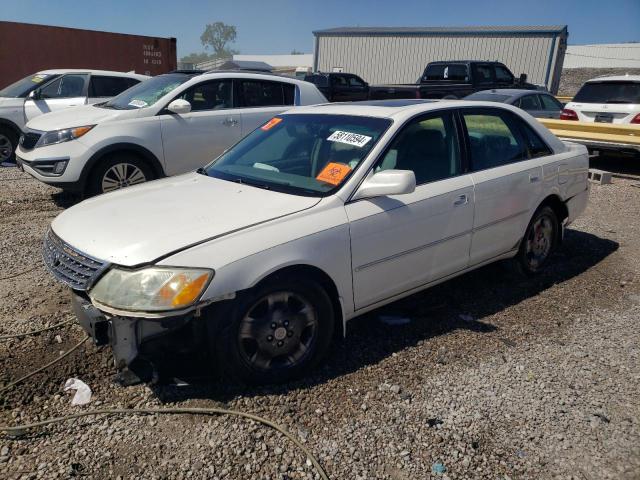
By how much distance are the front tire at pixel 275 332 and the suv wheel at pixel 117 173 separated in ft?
13.6

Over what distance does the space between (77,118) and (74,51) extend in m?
10.4

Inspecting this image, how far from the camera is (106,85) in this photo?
10.0 meters

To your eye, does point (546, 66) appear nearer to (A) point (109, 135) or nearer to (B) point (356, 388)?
(A) point (109, 135)

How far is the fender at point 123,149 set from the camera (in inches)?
249

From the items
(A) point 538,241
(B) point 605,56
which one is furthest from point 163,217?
(B) point 605,56

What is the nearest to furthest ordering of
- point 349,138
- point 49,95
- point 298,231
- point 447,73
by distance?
1. point 298,231
2. point 349,138
3. point 49,95
4. point 447,73

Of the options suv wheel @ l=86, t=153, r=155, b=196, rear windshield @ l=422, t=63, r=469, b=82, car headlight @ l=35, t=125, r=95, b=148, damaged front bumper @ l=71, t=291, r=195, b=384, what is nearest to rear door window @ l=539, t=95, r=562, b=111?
rear windshield @ l=422, t=63, r=469, b=82

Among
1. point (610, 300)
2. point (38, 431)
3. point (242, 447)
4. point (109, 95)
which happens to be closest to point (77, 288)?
point (38, 431)

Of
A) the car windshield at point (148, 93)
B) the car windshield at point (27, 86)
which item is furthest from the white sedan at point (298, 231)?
the car windshield at point (27, 86)

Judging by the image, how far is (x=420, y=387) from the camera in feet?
10.4

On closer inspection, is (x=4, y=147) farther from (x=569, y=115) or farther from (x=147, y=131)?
(x=569, y=115)

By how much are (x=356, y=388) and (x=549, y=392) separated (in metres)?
1.14

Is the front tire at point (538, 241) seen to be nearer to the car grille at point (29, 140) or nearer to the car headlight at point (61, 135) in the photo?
the car headlight at point (61, 135)

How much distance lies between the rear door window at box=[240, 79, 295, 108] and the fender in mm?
1554
